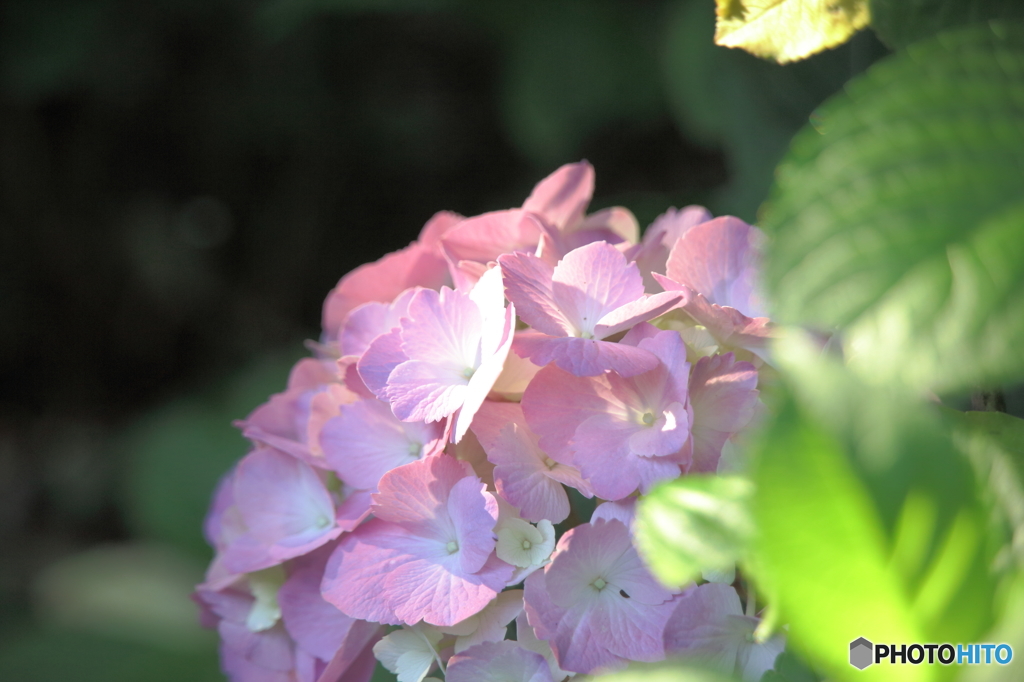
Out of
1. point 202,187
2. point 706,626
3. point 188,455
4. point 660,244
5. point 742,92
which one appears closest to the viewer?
point 706,626

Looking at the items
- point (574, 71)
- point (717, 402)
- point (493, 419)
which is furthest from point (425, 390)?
point (574, 71)

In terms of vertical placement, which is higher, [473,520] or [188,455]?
[473,520]

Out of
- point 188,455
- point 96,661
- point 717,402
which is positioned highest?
point 717,402

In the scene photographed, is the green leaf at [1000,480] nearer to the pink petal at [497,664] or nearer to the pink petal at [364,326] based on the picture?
the pink petal at [497,664]

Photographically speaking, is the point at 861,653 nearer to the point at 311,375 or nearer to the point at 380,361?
the point at 380,361

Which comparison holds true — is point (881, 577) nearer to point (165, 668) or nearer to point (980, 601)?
point (980, 601)

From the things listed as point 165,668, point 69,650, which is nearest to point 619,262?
point 165,668

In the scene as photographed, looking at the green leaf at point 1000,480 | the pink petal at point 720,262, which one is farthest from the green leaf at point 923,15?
the green leaf at point 1000,480

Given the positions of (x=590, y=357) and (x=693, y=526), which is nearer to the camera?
(x=693, y=526)
